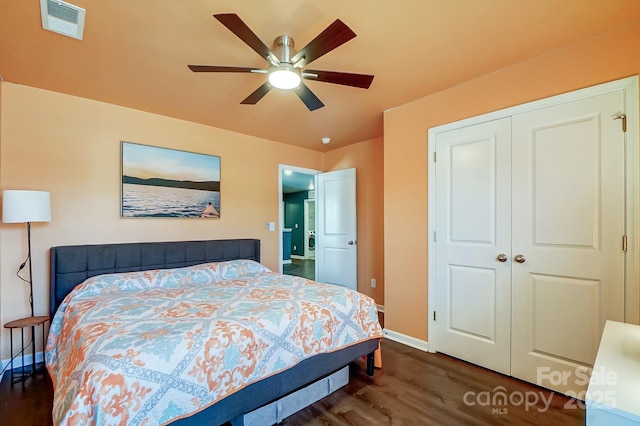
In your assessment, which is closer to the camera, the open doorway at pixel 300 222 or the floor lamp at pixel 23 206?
the floor lamp at pixel 23 206

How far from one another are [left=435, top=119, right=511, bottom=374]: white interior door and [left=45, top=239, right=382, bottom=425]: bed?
33.4 inches

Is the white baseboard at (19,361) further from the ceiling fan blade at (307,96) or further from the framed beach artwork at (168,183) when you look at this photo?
the ceiling fan blade at (307,96)

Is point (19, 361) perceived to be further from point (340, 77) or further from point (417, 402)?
point (340, 77)

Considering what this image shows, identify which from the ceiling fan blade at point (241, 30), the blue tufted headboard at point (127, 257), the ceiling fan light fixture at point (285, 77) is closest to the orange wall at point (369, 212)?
the blue tufted headboard at point (127, 257)

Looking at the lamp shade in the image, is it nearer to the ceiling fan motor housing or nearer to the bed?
Result: the bed

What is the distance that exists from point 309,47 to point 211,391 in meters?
1.92

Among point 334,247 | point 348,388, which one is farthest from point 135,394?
point 334,247

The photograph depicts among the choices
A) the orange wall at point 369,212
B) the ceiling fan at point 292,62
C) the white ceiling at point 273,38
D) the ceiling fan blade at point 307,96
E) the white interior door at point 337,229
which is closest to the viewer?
the ceiling fan at point 292,62

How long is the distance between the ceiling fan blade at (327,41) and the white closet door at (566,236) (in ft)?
5.51

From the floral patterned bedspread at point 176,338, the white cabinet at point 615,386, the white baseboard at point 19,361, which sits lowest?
the white baseboard at point 19,361

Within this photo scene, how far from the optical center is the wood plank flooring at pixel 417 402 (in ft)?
6.09

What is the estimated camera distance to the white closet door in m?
1.92

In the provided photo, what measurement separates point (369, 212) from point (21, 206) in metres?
3.71

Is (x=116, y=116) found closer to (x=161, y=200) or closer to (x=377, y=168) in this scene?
(x=161, y=200)
